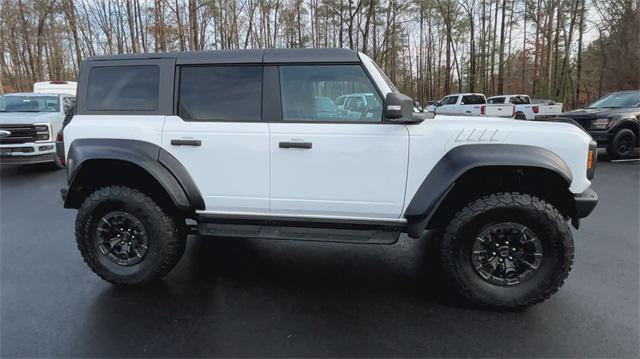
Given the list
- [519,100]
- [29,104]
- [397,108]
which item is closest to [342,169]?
[397,108]

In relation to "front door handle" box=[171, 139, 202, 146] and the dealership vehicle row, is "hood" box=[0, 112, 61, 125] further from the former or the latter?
"front door handle" box=[171, 139, 202, 146]

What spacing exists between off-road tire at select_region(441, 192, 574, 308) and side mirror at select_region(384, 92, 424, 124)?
868mm

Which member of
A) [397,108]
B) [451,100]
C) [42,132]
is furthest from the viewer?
[451,100]

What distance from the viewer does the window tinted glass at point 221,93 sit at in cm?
328

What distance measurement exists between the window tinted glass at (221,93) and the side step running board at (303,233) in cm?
90

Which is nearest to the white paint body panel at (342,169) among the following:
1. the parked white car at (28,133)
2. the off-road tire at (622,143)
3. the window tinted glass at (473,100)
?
the parked white car at (28,133)

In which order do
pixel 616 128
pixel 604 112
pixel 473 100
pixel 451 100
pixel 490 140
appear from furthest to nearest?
pixel 451 100 → pixel 473 100 → pixel 604 112 → pixel 616 128 → pixel 490 140

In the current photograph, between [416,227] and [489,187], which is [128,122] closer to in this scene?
[416,227]

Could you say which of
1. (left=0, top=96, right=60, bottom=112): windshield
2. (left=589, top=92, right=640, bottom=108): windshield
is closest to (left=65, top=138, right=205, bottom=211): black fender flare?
(left=0, top=96, right=60, bottom=112): windshield

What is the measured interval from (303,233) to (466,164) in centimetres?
137

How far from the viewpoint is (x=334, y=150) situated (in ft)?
10.2

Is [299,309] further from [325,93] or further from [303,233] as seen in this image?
[325,93]

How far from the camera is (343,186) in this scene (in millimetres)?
3164

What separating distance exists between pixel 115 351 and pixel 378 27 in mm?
39974
